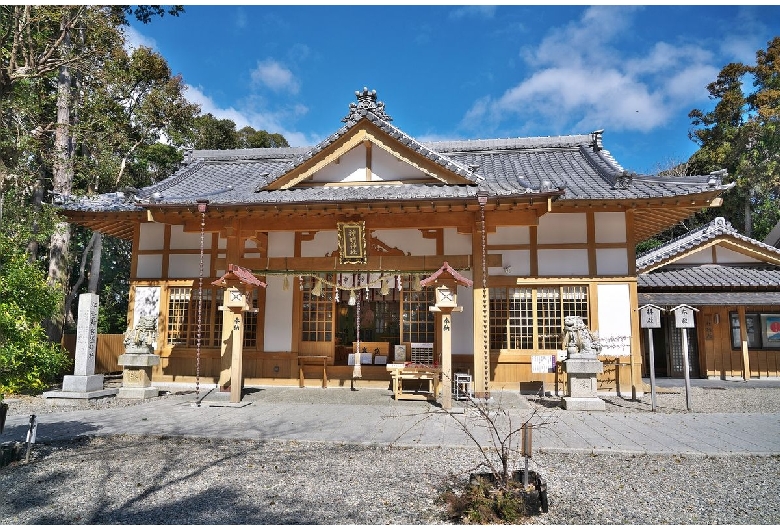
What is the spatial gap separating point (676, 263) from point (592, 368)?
9.44 m

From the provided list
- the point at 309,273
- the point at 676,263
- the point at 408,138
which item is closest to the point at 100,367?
the point at 309,273

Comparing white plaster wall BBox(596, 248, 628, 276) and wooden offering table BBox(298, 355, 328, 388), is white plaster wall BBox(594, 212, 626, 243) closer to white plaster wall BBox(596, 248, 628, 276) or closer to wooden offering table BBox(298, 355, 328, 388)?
white plaster wall BBox(596, 248, 628, 276)

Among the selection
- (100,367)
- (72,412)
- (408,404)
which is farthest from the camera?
(100,367)

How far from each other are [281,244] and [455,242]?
4.68m

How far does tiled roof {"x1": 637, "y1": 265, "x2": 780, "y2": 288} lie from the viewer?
15.6m

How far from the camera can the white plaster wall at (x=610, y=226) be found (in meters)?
11.8

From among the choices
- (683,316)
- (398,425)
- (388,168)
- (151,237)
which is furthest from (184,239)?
(683,316)

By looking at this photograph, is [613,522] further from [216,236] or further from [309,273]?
[216,236]

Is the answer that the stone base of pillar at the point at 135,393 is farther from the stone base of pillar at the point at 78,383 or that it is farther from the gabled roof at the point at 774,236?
the gabled roof at the point at 774,236

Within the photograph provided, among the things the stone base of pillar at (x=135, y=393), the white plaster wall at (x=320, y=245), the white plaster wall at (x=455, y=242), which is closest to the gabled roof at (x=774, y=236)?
the white plaster wall at (x=455, y=242)

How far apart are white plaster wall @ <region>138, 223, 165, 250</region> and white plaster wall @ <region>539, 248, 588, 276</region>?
33.5 feet

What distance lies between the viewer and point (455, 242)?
1261 cm

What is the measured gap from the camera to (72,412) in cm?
A: 945

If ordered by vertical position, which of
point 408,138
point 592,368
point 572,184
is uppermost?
point 408,138
